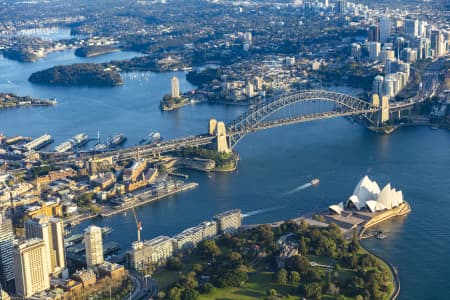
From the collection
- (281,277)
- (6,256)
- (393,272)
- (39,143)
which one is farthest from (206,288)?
(39,143)

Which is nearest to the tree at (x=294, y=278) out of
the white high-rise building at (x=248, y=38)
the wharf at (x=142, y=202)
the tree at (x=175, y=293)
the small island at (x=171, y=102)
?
the tree at (x=175, y=293)

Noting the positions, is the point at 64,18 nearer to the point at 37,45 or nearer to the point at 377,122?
the point at 37,45

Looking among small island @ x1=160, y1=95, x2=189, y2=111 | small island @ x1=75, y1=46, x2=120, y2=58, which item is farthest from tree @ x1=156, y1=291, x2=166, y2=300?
small island @ x1=75, y1=46, x2=120, y2=58

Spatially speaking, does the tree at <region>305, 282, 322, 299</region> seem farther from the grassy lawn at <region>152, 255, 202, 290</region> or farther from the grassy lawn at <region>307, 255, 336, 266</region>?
the grassy lawn at <region>152, 255, 202, 290</region>

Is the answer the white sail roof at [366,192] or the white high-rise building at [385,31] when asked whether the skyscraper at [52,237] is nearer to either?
the white sail roof at [366,192]

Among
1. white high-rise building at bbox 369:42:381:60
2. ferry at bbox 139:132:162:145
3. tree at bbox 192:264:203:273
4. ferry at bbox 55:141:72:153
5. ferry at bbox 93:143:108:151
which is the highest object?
white high-rise building at bbox 369:42:381:60

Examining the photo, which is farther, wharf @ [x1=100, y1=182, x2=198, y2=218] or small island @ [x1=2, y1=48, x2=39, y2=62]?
small island @ [x1=2, y1=48, x2=39, y2=62]

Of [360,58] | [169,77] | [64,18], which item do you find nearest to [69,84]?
[169,77]
